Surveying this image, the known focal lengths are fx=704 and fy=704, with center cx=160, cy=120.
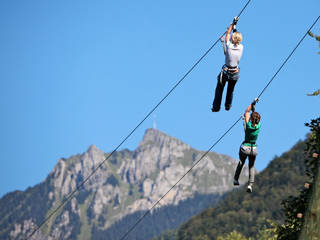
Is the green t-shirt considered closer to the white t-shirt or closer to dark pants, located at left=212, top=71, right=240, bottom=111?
dark pants, located at left=212, top=71, right=240, bottom=111

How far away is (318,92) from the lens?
2622 cm

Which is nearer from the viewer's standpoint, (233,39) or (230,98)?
(233,39)

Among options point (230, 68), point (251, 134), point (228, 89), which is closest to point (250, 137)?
point (251, 134)

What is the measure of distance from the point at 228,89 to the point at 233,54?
1757 millimetres

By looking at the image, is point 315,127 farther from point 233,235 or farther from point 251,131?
point 233,235

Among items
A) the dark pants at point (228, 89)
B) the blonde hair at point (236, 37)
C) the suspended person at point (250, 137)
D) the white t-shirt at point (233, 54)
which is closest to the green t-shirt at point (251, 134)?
the suspended person at point (250, 137)

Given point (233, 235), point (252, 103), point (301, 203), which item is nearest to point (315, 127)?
point (301, 203)

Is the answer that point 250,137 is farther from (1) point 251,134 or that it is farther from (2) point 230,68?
(2) point 230,68

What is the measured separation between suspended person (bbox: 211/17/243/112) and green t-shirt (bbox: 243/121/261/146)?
1835 millimetres

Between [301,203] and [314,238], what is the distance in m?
21.1

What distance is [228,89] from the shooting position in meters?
20.7

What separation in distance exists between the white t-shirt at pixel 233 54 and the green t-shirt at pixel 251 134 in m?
1.92

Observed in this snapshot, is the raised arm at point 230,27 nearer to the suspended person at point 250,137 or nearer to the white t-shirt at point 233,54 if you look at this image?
the white t-shirt at point 233,54

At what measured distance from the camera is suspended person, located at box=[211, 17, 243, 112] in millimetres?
18812
